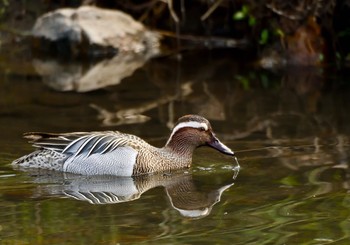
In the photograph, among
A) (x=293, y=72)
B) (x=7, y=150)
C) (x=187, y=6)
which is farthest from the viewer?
(x=187, y=6)

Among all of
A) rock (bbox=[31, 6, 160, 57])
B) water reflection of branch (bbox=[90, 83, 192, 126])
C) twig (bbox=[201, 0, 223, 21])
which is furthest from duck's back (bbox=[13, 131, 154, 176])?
rock (bbox=[31, 6, 160, 57])

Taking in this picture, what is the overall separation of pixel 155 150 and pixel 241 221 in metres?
2.23

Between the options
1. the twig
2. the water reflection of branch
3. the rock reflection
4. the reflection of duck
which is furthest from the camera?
the twig

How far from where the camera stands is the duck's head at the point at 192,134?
959 centimetres

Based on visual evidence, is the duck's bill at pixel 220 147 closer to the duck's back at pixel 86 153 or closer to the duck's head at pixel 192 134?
the duck's head at pixel 192 134

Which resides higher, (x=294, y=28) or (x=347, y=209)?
(x=294, y=28)

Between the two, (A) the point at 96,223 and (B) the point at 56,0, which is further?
(B) the point at 56,0

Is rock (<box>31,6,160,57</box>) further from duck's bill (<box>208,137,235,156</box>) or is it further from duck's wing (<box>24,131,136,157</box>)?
duck's bill (<box>208,137,235,156</box>)

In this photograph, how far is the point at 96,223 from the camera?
24.1 ft

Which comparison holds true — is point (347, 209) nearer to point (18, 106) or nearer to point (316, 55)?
point (18, 106)

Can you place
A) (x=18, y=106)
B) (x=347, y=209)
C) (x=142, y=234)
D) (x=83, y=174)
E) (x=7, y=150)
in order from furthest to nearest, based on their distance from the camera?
(x=18, y=106) → (x=7, y=150) → (x=83, y=174) → (x=347, y=209) → (x=142, y=234)

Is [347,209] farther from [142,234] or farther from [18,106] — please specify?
[18,106]

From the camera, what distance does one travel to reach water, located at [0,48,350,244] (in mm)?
7184

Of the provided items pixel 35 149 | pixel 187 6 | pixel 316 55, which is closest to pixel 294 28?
pixel 316 55
